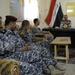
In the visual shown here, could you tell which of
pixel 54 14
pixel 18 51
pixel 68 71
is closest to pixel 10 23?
pixel 18 51

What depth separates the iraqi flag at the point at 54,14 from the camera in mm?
7255

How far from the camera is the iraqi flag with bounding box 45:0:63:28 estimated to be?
726 centimetres

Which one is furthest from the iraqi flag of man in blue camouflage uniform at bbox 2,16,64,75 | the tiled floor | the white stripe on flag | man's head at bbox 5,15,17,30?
man's head at bbox 5,15,17,30

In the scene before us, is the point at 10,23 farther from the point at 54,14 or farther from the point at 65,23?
the point at 54,14

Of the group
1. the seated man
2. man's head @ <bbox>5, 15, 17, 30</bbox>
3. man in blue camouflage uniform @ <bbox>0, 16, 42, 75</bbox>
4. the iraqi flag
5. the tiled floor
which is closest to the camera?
man in blue camouflage uniform @ <bbox>0, 16, 42, 75</bbox>

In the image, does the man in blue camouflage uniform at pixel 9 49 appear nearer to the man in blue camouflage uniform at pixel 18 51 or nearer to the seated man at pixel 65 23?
the man in blue camouflage uniform at pixel 18 51

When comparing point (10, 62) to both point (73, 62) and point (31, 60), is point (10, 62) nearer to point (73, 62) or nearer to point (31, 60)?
point (31, 60)

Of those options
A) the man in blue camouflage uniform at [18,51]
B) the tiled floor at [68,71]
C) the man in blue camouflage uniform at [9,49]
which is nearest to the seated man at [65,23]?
the tiled floor at [68,71]

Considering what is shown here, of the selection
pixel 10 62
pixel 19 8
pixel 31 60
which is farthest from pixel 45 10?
pixel 10 62

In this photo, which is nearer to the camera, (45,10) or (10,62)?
(10,62)

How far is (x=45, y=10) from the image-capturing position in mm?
7645

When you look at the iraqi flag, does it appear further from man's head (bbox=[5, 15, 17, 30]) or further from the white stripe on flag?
man's head (bbox=[5, 15, 17, 30])

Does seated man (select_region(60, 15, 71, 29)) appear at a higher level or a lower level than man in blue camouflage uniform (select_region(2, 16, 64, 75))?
higher

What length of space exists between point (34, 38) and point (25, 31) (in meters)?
0.55
